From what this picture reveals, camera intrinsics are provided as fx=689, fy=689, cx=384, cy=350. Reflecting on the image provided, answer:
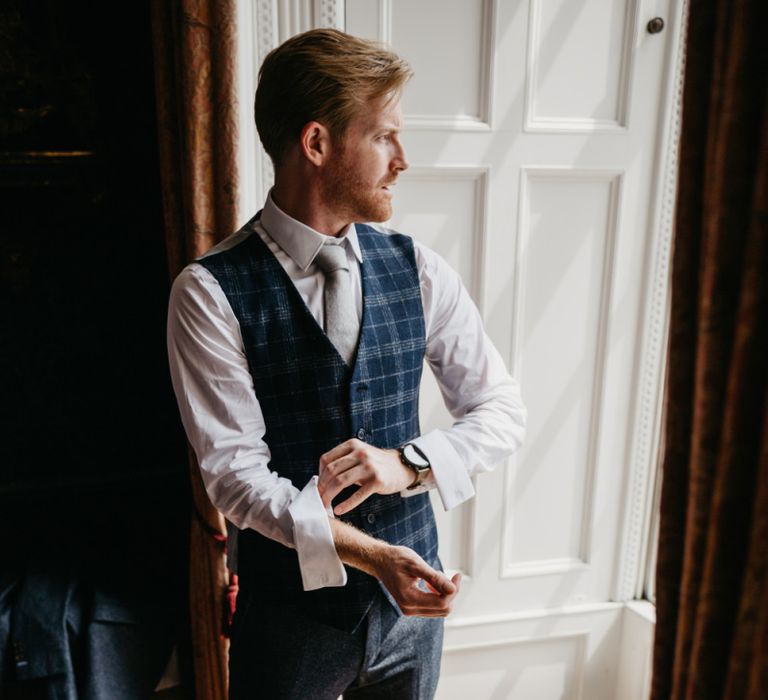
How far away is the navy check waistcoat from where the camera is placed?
1.12m

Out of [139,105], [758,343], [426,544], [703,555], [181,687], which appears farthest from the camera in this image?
[181,687]

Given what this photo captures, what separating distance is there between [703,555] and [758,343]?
376 mm

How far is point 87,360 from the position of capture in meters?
1.86

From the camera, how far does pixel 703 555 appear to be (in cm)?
115

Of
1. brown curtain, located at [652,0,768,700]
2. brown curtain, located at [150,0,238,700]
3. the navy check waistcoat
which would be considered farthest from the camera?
brown curtain, located at [150,0,238,700]

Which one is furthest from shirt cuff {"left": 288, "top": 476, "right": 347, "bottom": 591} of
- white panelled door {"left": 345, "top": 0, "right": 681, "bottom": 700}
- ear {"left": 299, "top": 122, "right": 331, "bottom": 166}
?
white panelled door {"left": 345, "top": 0, "right": 681, "bottom": 700}

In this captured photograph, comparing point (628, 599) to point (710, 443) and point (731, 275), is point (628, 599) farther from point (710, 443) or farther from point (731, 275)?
point (731, 275)

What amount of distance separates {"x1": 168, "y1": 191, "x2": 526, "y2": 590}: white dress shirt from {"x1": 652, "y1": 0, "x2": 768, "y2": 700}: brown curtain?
324mm

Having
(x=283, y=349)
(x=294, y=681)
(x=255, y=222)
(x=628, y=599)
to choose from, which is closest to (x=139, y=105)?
(x=255, y=222)

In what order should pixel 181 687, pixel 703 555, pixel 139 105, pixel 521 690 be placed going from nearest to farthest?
pixel 703 555 → pixel 139 105 → pixel 181 687 → pixel 521 690

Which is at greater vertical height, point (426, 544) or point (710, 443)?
point (710, 443)

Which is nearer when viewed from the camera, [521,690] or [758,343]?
[758,343]

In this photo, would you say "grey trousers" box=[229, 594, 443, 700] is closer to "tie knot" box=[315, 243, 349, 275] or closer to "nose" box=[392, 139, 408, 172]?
"tie knot" box=[315, 243, 349, 275]

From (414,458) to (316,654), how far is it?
379 mm
